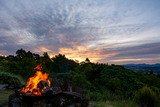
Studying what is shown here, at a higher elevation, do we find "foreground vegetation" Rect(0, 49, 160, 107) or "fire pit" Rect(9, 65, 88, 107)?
"foreground vegetation" Rect(0, 49, 160, 107)

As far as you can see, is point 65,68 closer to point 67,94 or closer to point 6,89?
point 6,89

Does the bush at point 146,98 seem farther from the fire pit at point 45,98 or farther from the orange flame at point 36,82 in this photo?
the orange flame at point 36,82

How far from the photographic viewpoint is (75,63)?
155ft

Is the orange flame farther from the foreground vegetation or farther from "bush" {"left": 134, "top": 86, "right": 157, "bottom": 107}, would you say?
the foreground vegetation

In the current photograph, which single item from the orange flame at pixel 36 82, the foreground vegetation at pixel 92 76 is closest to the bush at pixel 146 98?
the orange flame at pixel 36 82

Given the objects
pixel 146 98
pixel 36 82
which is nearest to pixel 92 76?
pixel 146 98

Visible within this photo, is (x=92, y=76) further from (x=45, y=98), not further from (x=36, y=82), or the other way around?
(x=45, y=98)

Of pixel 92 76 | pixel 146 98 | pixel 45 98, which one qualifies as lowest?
pixel 146 98

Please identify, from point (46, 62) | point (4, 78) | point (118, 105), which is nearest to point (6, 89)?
point (4, 78)

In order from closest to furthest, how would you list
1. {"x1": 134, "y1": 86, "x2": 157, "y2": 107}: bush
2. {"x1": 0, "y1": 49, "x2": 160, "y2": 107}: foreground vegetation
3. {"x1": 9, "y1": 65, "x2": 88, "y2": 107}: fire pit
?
1. {"x1": 9, "y1": 65, "x2": 88, "y2": 107}: fire pit
2. {"x1": 134, "y1": 86, "x2": 157, "y2": 107}: bush
3. {"x1": 0, "y1": 49, "x2": 160, "y2": 107}: foreground vegetation

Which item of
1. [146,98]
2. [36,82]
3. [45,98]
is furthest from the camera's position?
[146,98]

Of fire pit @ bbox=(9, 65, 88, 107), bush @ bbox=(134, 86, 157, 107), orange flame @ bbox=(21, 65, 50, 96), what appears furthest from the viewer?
bush @ bbox=(134, 86, 157, 107)

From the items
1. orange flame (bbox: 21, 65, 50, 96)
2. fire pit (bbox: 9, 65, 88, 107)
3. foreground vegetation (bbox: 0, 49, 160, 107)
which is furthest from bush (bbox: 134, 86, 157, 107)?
foreground vegetation (bbox: 0, 49, 160, 107)

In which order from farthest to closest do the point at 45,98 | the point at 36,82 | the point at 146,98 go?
the point at 146,98, the point at 36,82, the point at 45,98
